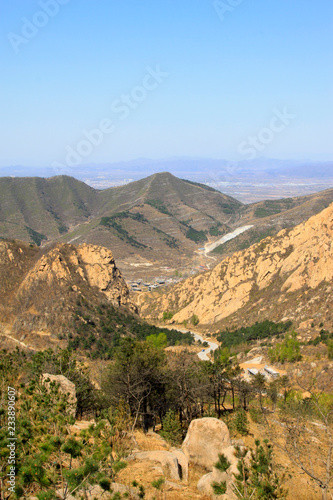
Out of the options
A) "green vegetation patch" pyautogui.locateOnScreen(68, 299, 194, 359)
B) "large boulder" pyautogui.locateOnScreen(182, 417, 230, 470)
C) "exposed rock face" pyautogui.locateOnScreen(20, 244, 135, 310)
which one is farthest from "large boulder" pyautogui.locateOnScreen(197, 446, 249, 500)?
"exposed rock face" pyautogui.locateOnScreen(20, 244, 135, 310)

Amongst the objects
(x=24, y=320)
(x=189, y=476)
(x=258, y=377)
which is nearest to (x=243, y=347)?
(x=258, y=377)

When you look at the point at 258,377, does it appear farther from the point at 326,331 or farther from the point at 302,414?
the point at 326,331

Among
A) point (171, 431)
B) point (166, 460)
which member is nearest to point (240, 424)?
point (171, 431)

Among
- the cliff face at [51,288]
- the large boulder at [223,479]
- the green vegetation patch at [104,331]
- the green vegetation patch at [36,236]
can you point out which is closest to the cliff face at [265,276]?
the green vegetation patch at [104,331]

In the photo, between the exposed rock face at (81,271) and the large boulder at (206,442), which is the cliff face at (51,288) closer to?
the exposed rock face at (81,271)

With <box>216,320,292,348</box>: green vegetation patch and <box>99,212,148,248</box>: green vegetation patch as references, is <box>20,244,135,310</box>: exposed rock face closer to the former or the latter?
<box>216,320,292,348</box>: green vegetation patch
